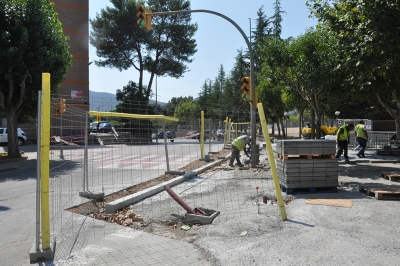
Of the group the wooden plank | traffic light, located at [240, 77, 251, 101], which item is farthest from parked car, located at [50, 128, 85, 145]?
traffic light, located at [240, 77, 251, 101]

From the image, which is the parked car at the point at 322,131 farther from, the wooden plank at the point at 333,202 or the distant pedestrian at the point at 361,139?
the wooden plank at the point at 333,202

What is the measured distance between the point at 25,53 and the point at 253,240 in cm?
1586

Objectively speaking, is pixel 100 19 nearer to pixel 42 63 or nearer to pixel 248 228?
pixel 42 63

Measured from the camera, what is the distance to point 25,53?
17266mm

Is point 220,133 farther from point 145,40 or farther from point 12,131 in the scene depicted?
point 145,40

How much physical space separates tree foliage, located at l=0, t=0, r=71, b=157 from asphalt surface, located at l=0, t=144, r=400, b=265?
11.4m

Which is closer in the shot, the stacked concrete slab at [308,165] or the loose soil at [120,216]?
the loose soil at [120,216]

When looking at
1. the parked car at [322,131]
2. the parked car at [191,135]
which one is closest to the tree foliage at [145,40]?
the parked car at [322,131]

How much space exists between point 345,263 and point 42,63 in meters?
16.5

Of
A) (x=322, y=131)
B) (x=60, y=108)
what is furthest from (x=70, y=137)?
(x=322, y=131)

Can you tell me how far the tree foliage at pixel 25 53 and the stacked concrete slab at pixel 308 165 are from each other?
1350 centimetres

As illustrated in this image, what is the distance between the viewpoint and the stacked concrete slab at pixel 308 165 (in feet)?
28.0

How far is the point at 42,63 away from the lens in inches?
680

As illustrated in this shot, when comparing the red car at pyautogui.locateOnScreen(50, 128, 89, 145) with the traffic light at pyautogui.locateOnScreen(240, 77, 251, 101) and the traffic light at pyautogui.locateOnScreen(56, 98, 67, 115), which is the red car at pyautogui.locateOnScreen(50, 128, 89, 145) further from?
the traffic light at pyautogui.locateOnScreen(240, 77, 251, 101)
